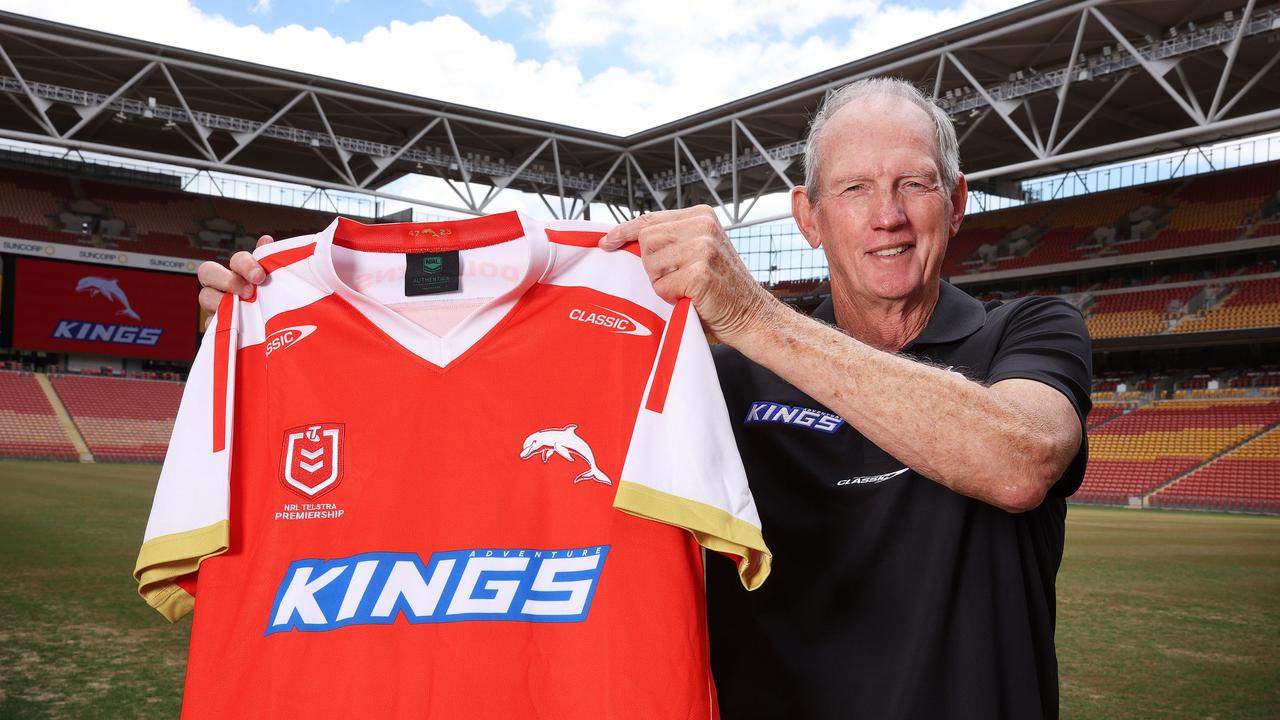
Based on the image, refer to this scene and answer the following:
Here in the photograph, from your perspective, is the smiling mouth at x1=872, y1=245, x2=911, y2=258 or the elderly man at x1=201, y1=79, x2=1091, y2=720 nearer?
the elderly man at x1=201, y1=79, x2=1091, y2=720

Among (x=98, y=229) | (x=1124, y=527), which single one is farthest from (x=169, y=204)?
(x=1124, y=527)

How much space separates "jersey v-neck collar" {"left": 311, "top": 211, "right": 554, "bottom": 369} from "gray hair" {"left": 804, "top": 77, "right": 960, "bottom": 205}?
680mm

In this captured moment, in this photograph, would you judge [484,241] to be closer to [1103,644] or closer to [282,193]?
[1103,644]

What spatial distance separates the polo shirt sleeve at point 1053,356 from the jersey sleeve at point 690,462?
574 millimetres

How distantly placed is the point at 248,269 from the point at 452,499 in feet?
2.67

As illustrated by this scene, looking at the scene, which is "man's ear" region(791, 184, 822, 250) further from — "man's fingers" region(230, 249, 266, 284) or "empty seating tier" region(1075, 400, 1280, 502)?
"empty seating tier" region(1075, 400, 1280, 502)

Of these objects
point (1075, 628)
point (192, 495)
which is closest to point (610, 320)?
point (192, 495)

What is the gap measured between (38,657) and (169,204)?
38.7 m

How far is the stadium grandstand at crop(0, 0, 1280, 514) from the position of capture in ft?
71.6

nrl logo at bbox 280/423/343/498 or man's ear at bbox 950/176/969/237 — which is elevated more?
man's ear at bbox 950/176/969/237

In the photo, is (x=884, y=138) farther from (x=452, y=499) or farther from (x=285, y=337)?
(x=285, y=337)

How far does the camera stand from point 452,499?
6.51ft

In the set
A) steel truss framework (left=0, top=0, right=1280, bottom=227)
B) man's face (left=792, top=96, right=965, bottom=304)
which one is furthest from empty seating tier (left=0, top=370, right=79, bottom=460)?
man's face (left=792, top=96, right=965, bottom=304)

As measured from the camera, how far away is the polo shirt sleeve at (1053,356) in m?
1.77
